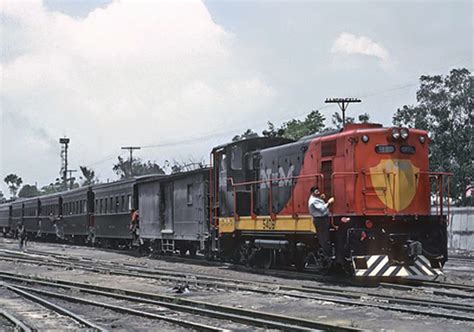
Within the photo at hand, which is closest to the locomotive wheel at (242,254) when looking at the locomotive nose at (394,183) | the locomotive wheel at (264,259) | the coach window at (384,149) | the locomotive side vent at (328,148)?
the locomotive wheel at (264,259)

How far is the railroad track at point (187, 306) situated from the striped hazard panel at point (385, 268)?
12.1 ft

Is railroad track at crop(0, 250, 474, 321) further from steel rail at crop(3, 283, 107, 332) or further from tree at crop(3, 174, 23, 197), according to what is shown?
tree at crop(3, 174, 23, 197)

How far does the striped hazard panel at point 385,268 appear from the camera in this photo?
44.4 ft

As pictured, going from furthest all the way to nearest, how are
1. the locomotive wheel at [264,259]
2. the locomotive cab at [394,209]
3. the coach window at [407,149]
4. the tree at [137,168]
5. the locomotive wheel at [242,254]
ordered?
the tree at [137,168], the locomotive wheel at [242,254], the locomotive wheel at [264,259], the coach window at [407,149], the locomotive cab at [394,209]

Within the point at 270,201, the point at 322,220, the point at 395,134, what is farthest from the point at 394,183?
the point at 270,201

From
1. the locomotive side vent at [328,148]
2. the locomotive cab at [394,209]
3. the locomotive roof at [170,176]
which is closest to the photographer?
the locomotive cab at [394,209]

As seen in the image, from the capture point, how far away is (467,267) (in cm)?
1906

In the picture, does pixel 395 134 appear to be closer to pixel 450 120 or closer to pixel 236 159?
pixel 236 159

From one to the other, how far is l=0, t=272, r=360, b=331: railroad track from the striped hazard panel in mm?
3687

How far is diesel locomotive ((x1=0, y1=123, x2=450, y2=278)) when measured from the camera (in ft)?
45.9

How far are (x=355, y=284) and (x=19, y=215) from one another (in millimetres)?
45534

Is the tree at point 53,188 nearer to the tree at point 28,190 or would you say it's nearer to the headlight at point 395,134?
the tree at point 28,190

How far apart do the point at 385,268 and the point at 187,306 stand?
4396 mm

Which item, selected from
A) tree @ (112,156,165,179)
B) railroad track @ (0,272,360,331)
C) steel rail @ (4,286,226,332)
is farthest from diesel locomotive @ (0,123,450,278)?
tree @ (112,156,165,179)
